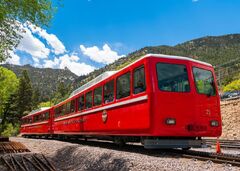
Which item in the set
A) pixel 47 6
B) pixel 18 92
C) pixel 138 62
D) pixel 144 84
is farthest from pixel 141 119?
pixel 18 92

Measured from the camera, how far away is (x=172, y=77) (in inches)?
416

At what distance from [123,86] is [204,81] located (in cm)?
291

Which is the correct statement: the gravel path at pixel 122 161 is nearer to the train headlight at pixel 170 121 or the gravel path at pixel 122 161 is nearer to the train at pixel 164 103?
the train at pixel 164 103

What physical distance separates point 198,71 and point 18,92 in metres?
65.4

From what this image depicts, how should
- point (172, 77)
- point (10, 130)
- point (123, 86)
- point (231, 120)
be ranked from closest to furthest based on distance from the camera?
point (172, 77) → point (123, 86) → point (231, 120) → point (10, 130)

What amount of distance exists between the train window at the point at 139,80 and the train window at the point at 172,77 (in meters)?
0.55

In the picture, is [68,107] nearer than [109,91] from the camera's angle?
No

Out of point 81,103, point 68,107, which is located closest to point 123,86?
point 81,103

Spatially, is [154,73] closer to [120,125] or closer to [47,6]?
[120,125]

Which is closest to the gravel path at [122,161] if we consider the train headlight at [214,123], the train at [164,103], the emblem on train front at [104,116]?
the train at [164,103]

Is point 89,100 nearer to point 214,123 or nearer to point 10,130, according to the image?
point 214,123

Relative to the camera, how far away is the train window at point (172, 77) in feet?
33.8

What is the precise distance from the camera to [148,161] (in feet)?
27.3

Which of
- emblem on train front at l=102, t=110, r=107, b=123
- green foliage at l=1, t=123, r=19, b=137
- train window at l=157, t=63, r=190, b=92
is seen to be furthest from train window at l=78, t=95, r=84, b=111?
green foliage at l=1, t=123, r=19, b=137
